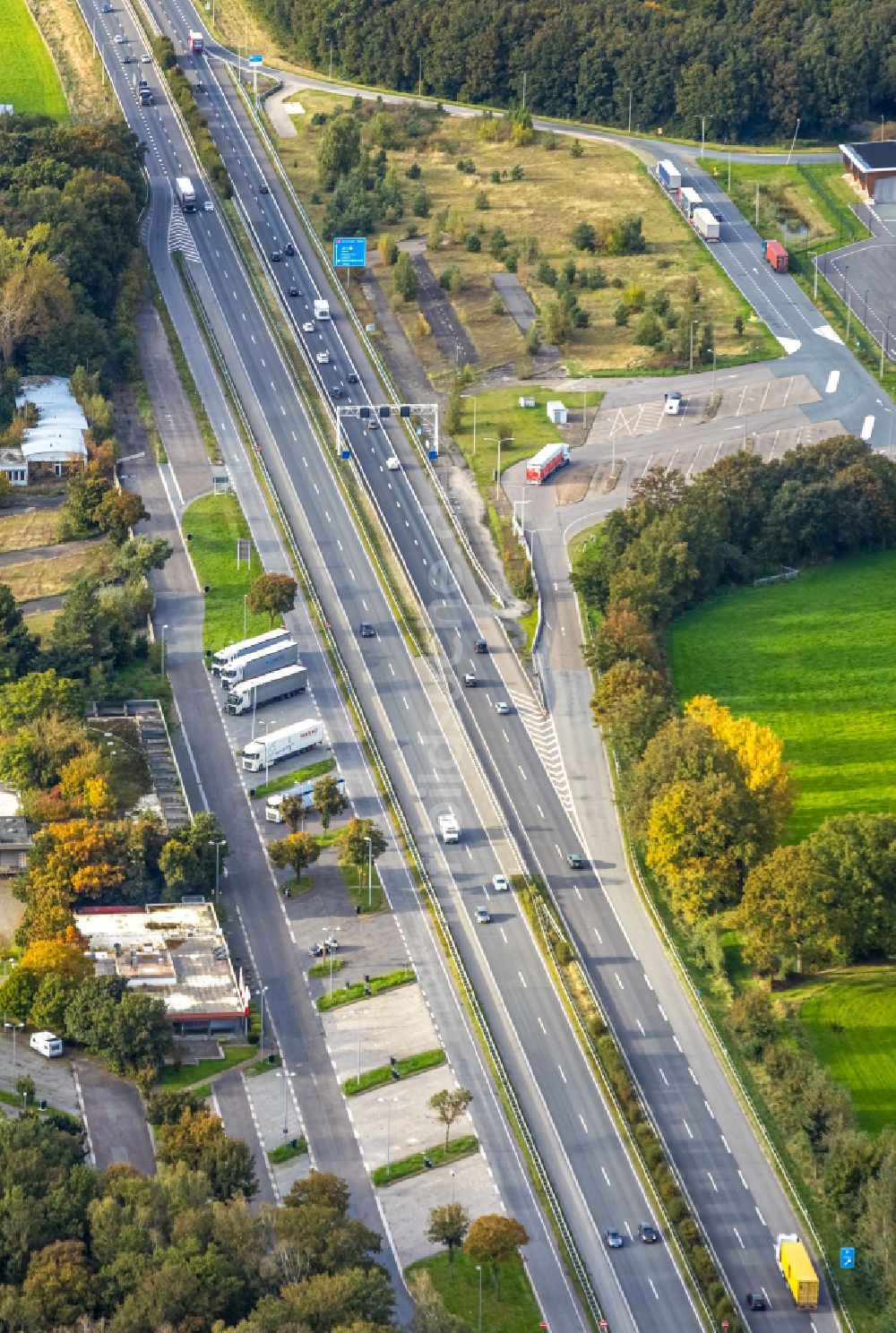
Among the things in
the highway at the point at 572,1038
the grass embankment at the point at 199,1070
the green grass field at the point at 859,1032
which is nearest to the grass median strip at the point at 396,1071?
the highway at the point at 572,1038

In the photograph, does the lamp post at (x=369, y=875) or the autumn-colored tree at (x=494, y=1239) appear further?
the lamp post at (x=369, y=875)

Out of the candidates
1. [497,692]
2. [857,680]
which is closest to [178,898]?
[497,692]

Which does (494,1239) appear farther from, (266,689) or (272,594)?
(272,594)

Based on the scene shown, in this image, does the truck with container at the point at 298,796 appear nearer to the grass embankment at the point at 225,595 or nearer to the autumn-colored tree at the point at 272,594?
the grass embankment at the point at 225,595

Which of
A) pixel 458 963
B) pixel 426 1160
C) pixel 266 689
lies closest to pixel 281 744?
pixel 266 689

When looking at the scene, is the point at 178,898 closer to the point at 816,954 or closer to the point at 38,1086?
the point at 38,1086

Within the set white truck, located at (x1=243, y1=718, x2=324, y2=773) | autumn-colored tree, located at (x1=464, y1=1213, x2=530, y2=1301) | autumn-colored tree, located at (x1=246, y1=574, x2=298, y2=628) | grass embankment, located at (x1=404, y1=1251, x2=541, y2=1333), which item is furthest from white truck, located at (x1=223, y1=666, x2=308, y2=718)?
autumn-colored tree, located at (x1=464, y1=1213, x2=530, y2=1301)
